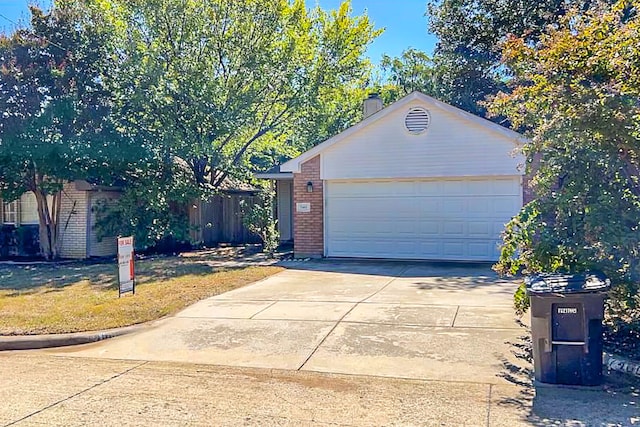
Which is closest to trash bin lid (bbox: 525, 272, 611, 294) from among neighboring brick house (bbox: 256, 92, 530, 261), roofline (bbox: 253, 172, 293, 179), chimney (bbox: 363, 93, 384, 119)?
neighboring brick house (bbox: 256, 92, 530, 261)

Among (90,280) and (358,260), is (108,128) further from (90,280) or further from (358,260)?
(358,260)

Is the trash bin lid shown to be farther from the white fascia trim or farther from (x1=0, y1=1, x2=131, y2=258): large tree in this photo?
(x1=0, y1=1, x2=131, y2=258): large tree

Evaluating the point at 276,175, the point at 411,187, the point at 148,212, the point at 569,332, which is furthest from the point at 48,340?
the point at 276,175

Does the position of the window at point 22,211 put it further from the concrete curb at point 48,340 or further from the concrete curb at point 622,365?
the concrete curb at point 622,365

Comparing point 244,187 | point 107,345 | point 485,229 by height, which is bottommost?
point 107,345

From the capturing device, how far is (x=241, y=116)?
17844 mm

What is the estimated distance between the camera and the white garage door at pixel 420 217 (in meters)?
13.9

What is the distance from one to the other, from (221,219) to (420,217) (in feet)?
29.8

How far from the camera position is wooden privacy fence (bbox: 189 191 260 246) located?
760 inches

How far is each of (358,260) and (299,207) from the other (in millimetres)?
2288

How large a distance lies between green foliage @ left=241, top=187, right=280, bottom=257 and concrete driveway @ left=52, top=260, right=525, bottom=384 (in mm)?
6295

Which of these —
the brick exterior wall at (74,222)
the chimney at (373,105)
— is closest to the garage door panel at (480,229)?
the chimney at (373,105)

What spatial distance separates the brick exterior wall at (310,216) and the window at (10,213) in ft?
31.0

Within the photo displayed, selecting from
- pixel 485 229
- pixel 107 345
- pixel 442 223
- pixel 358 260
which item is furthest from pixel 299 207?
pixel 107 345
